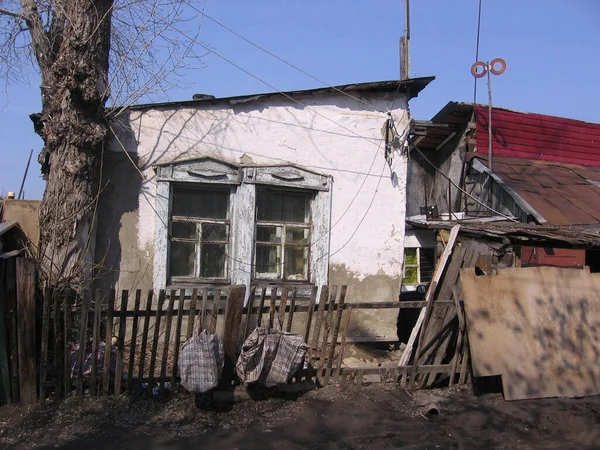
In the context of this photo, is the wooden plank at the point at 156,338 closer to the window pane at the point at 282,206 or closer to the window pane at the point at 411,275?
the window pane at the point at 282,206

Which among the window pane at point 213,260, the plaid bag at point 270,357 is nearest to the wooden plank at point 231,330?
the plaid bag at point 270,357

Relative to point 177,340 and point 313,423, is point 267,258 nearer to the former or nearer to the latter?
point 177,340

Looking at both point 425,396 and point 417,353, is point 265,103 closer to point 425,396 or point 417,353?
point 417,353

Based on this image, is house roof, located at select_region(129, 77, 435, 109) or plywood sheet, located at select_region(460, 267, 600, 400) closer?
plywood sheet, located at select_region(460, 267, 600, 400)

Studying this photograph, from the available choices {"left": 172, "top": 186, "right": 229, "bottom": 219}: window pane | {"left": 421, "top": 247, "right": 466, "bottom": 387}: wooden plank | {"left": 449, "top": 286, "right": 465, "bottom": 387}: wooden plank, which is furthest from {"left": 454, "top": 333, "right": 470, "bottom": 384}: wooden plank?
{"left": 172, "top": 186, "right": 229, "bottom": 219}: window pane

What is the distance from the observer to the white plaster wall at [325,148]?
6.45 m

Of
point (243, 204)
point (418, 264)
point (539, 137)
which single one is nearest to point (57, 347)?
point (243, 204)

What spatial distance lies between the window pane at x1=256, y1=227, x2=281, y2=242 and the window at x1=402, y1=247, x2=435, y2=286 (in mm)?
5982

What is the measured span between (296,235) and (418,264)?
5.95 meters

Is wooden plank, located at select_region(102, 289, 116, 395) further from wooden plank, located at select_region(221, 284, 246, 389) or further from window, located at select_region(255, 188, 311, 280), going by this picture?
window, located at select_region(255, 188, 311, 280)

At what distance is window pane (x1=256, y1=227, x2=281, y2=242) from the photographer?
275 inches

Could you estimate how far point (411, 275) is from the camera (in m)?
12.5

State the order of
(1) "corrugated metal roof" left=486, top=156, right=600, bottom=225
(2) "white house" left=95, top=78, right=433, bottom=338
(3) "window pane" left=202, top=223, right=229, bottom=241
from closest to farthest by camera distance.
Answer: (2) "white house" left=95, top=78, right=433, bottom=338 < (3) "window pane" left=202, top=223, right=229, bottom=241 < (1) "corrugated metal roof" left=486, top=156, right=600, bottom=225

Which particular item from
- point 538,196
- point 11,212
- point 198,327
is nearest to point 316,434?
point 198,327
